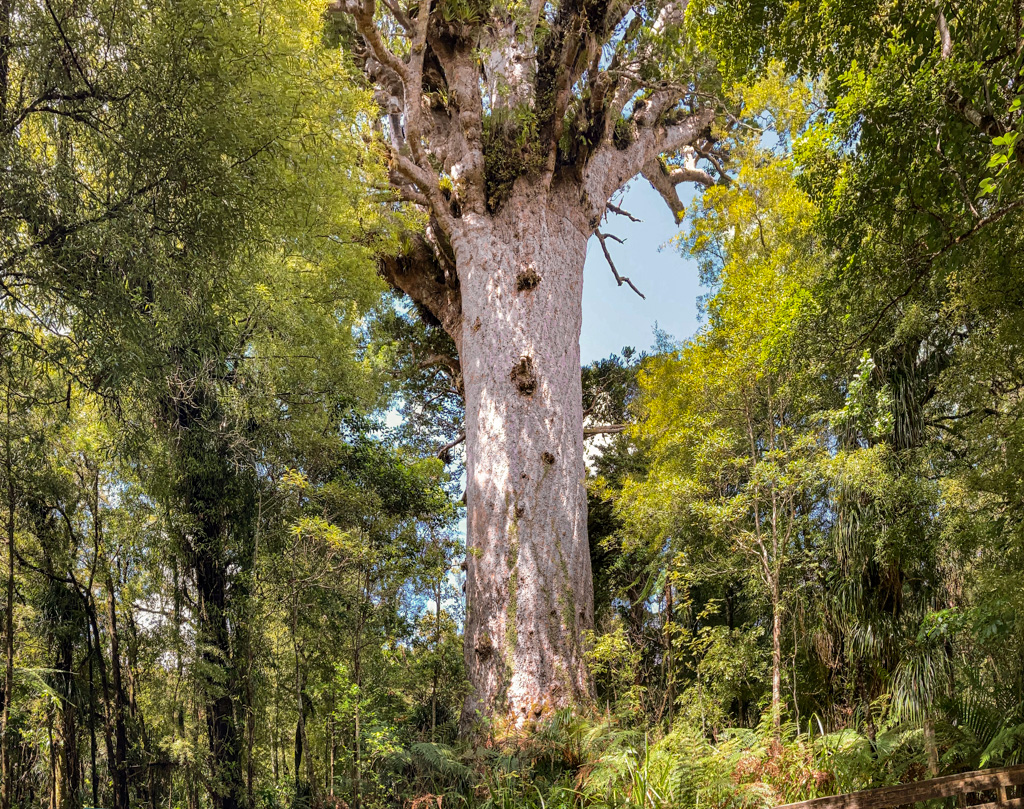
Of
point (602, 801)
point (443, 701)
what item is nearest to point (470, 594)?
point (443, 701)

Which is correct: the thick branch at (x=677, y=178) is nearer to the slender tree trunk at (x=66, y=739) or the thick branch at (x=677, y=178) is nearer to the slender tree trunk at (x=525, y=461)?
the slender tree trunk at (x=525, y=461)

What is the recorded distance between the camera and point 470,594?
635 centimetres

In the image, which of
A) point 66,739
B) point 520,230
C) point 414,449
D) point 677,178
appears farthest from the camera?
point 677,178

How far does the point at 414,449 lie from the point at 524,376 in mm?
3661

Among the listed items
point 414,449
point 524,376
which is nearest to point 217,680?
point 524,376

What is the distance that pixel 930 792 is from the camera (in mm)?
3379

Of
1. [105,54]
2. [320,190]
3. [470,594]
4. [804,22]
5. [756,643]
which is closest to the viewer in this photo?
[105,54]

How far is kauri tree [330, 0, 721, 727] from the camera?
19.9 feet

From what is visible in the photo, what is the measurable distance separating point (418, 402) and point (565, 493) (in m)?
5.78

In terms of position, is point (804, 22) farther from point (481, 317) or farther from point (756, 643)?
point (756, 643)

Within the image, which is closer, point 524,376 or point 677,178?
point 524,376

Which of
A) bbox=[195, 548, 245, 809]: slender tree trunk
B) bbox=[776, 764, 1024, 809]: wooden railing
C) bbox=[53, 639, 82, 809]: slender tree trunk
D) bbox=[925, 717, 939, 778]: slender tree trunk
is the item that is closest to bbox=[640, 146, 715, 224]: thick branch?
bbox=[195, 548, 245, 809]: slender tree trunk

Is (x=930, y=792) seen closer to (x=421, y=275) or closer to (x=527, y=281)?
(x=527, y=281)

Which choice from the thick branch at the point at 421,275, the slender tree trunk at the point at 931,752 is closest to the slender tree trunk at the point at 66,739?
the thick branch at the point at 421,275
